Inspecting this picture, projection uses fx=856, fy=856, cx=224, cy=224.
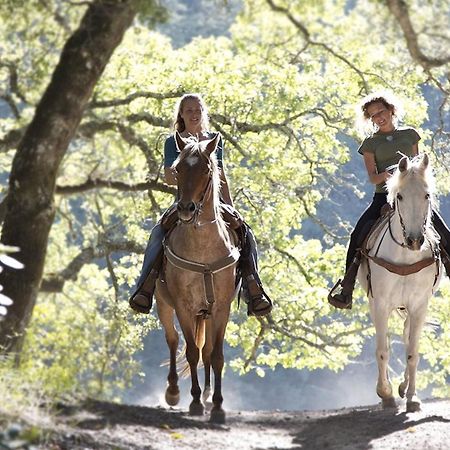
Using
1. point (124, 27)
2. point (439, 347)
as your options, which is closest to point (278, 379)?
point (439, 347)

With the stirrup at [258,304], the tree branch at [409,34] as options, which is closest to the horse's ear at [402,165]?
the tree branch at [409,34]

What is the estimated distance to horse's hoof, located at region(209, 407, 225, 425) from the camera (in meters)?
7.55

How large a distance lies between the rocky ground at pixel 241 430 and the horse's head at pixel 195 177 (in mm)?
1654

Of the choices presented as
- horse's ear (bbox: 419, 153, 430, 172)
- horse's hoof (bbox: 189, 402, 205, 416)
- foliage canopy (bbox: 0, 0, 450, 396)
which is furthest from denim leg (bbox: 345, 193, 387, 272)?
foliage canopy (bbox: 0, 0, 450, 396)

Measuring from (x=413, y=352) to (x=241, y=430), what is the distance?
204 cm

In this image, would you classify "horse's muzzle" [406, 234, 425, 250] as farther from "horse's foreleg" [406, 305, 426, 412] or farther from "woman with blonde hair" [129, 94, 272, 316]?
"woman with blonde hair" [129, 94, 272, 316]

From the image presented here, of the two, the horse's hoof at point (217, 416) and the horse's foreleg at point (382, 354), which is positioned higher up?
the horse's foreleg at point (382, 354)

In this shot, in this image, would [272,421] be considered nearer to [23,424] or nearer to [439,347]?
[23,424]

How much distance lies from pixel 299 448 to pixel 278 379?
9469 centimetres

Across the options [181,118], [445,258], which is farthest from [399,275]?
[181,118]

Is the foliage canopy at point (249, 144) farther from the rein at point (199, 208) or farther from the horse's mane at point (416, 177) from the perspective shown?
the rein at point (199, 208)

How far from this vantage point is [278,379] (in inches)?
3939

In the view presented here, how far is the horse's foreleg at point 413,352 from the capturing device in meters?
8.16

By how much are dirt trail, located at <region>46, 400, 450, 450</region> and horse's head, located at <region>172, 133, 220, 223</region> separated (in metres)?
1.65
